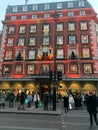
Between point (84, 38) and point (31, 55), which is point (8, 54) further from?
point (84, 38)

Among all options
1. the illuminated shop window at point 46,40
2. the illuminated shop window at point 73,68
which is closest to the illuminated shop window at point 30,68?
the illuminated shop window at point 46,40

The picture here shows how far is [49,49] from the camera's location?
39.9 m

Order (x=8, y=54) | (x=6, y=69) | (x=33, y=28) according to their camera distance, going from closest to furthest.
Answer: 1. (x=6, y=69)
2. (x=8, y=54)
3. (x=33, y=28)

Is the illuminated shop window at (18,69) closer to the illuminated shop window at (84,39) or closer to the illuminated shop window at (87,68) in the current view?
the illuminated shop window at (87,68)

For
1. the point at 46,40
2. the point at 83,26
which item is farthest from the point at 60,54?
the point at 83,26

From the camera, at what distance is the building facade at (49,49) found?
1473 inches

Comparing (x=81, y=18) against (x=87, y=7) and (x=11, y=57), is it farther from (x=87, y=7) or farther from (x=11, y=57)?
(x=11, y=57)

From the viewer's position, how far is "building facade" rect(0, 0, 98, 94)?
37406mm

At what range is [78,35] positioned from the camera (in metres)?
40.2

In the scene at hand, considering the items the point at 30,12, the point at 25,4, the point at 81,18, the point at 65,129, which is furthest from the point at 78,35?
the point at 65,129

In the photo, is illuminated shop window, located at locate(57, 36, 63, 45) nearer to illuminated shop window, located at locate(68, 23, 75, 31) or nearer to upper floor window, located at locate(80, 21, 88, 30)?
illuminated shop window, located at locate(68, 23, 75, 31)

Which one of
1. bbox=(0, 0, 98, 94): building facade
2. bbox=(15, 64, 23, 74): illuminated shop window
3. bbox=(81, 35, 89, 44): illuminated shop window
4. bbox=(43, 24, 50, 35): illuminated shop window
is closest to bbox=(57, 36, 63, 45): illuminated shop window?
bbox=(0, 0, 98, 94): building facade

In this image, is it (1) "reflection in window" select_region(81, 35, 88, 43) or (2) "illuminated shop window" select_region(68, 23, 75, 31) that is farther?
(2) "illuminated shop window" select_region(68, 23, 75, 31)

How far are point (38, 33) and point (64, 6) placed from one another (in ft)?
28.5
